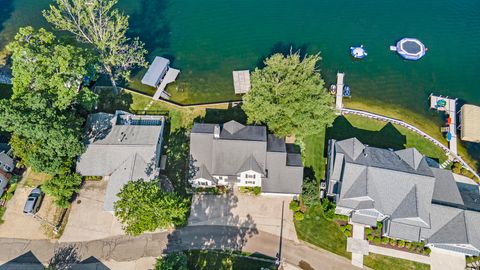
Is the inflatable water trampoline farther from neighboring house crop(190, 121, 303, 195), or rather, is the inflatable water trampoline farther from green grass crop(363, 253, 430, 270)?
green grass crop(363, 253, 430, 270)

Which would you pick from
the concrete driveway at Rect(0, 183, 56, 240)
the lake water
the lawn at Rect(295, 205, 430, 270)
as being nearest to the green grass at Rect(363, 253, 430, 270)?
the lawn at Rect(295, 205, 430, 270)

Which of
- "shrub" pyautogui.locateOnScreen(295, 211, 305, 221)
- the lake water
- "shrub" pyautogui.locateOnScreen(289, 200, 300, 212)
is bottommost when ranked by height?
"shrub" pyautogui.locateOnScreen(295, 211, 305, 221)

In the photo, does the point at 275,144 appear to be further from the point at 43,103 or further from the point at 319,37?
the point at 43,103

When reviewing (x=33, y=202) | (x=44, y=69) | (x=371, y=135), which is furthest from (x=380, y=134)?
(x=33, y=202)

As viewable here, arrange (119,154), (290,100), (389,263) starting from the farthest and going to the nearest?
1. (119,154)
2. (290,100)
3. (389,263)

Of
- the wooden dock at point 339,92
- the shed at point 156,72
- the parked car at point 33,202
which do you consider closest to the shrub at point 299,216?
the wooden dock at point 339,92

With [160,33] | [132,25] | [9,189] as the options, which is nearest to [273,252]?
[9,189]
